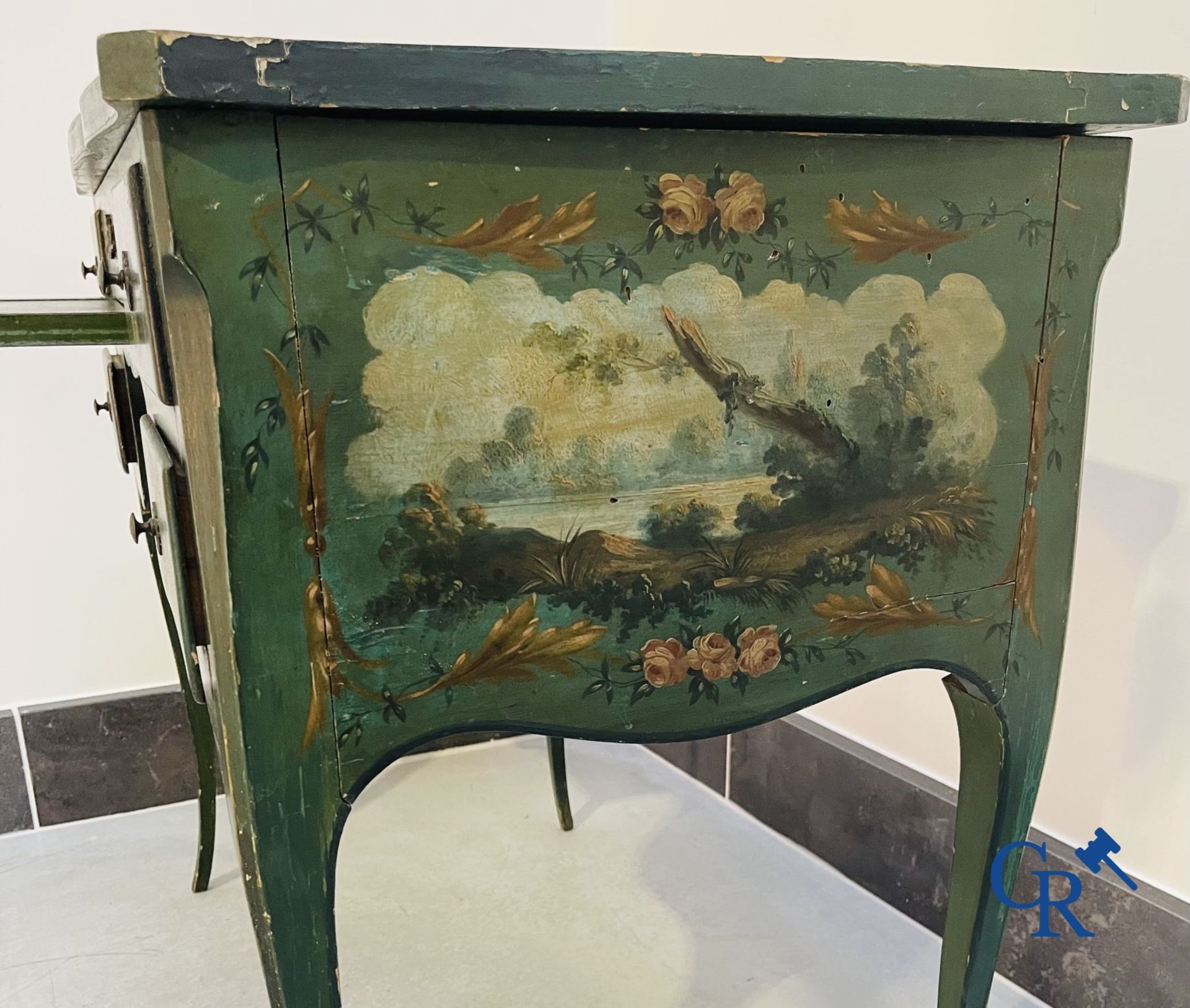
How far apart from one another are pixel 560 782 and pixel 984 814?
23.8 inches

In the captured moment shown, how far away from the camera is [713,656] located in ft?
1.86

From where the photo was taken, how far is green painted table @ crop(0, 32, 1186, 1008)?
0.45 meters

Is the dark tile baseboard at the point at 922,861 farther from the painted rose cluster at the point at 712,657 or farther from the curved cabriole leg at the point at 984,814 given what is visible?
the painted rose cluster at the point at 712,657

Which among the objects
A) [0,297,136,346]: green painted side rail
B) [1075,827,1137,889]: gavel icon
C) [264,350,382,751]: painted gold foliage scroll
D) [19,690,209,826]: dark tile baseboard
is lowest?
[19,690,209,826]: dark tile baseboard

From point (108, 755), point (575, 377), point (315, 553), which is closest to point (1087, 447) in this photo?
point (575, 377)

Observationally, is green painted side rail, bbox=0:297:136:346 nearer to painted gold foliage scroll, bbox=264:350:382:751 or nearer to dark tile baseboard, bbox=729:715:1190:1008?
painted gold foliage scroll, bbox=264:350:382:751

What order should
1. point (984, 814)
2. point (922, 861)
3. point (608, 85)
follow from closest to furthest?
point (608, 85) → point (984, 814) → point (922, 861)

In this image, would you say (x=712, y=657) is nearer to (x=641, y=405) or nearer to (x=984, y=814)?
(x=641, y=405)

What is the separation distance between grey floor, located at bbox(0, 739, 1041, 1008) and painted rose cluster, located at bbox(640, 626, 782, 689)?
1.61 ft

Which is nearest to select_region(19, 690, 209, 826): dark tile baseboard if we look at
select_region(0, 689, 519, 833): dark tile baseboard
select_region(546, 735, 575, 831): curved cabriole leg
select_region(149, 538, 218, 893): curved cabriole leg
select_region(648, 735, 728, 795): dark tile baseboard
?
select_region(0, 689, 519, 833): dark tile baseboard

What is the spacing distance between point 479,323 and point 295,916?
1.02 ft

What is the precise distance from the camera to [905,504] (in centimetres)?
59

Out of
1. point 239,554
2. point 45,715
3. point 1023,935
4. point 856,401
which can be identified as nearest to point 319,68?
point 239,554

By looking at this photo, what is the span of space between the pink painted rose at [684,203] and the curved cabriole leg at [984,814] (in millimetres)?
353
